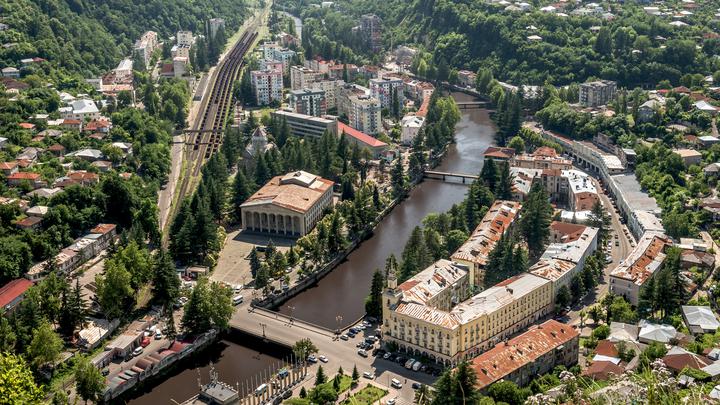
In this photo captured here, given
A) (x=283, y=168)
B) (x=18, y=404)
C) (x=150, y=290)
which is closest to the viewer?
(x=18, y=404)

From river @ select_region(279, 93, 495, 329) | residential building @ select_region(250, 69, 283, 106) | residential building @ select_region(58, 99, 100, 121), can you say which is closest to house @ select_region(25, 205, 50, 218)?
river @ select_region(279, 93, 495, 329)

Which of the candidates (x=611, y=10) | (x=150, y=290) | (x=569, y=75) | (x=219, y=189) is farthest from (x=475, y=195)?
(x=611, y=10)

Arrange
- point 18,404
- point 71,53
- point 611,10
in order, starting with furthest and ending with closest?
point 611,10, point 71,53, point 18,404

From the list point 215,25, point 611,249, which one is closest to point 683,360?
point 611,249

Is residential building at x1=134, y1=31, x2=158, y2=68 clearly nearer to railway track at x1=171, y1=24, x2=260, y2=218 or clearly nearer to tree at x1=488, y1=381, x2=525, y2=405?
railway track at x1=171, y1=24, x2=260, y2=218

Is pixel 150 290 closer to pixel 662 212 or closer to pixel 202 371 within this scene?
pixel 202 371

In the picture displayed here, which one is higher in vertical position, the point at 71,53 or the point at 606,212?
the point at 71,53

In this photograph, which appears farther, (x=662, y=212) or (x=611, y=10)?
(x=611, y=10)
